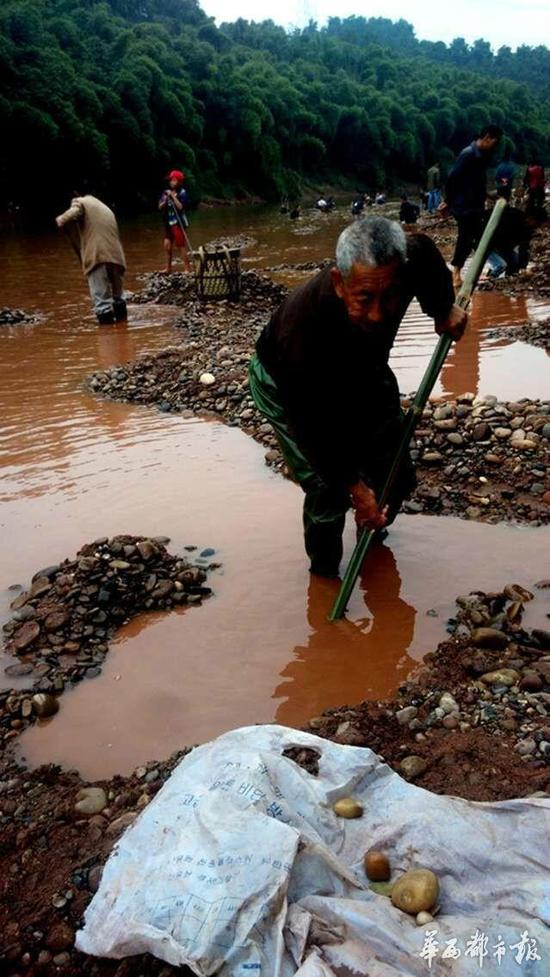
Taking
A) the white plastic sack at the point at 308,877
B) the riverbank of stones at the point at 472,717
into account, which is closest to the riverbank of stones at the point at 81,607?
the riverbank of stones at the point at 472,717

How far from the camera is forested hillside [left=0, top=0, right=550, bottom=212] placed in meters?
31.0

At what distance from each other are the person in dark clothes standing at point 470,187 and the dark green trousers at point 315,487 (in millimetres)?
4504

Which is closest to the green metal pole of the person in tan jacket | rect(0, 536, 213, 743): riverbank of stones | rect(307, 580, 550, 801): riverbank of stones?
rect(307, 580, 550, 801): riverbank of stones

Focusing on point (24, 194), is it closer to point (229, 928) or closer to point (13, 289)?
point (13, 289)

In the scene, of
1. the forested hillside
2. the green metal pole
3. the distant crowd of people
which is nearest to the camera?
the green metal pole

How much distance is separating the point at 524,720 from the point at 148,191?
130ft

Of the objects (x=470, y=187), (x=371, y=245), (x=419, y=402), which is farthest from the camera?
(x=470, y=187)

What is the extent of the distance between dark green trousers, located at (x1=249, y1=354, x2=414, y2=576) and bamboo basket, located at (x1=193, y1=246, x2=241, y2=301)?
5.86 m

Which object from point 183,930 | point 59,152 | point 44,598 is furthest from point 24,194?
point 183,930

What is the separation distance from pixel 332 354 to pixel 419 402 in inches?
19.4

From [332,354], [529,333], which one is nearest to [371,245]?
[332,354]

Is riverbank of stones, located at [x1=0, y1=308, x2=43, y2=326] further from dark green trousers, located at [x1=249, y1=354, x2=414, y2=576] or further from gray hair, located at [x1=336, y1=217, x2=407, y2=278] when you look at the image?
gray hair, located at [x1=336, y1=217, x2=407, y2=278]

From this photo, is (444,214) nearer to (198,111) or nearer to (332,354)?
(332,354)

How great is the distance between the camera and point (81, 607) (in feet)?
10.4
